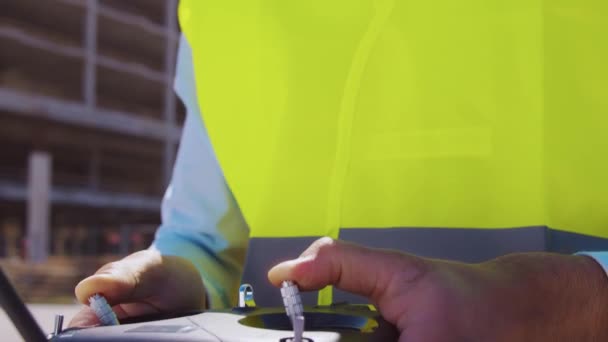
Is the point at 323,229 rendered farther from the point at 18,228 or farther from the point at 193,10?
the point at 18,228

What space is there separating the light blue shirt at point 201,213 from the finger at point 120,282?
0.61 ft

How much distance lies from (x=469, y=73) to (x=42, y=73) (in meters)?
20.8

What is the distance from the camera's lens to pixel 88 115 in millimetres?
19641

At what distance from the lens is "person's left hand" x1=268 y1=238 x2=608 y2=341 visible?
1.43ft

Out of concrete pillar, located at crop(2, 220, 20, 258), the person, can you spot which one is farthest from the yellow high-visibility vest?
concrete pillar, located at crop(2, 220, 20, 258)

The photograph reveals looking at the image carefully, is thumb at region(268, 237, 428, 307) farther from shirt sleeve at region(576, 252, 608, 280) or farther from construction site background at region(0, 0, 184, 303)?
construction site background at region(0, 0, 184, 303)

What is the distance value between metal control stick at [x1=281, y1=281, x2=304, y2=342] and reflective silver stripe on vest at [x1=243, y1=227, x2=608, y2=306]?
273 millimetres

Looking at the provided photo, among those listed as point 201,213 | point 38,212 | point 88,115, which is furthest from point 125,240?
point 201,213

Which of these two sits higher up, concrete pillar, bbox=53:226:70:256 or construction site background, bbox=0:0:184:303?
construction site background, bbox=0:0:184:303

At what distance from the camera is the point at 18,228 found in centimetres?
2111

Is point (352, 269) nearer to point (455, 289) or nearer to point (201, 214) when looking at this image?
point (455, 289)

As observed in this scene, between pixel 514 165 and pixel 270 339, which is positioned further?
pixel 514 165

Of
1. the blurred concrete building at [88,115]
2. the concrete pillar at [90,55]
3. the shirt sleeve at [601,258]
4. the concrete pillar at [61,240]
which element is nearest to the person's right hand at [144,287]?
the shirt sleeve at [601,258]

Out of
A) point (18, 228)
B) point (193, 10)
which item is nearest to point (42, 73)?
point (18, 228)
